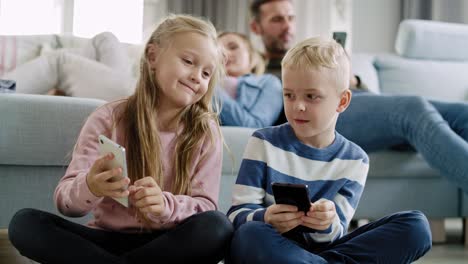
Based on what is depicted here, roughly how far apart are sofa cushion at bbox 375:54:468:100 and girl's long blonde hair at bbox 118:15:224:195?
71.2 inches

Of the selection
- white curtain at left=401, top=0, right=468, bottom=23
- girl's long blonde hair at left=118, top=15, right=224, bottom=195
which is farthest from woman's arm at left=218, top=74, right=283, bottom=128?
white curtain at left=401, top=0, right=468, bottom=23

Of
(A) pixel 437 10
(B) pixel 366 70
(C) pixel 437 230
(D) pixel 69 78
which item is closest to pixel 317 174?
(D) pixel 69 78

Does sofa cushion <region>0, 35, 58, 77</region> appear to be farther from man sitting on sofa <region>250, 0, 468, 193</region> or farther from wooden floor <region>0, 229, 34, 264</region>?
man sitting on sofa <region>250, 0, 468, 193</region>

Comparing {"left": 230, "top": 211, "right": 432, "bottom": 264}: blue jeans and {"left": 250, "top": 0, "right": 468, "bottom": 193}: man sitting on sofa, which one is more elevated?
{"left": 250, "top": 0, "right": 468, "bottom": 193}: man sitting on sofa

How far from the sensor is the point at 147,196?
1.32m

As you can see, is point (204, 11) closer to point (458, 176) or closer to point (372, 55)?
point (372, 55)

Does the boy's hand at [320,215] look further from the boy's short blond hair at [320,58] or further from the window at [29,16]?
the window at [29,16]

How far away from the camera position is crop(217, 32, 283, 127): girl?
238cm

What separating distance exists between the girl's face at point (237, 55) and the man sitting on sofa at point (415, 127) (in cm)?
26

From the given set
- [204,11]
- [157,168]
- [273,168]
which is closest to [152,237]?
[157,168]

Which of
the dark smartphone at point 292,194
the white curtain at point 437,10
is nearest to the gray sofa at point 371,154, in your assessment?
the dark smartphone at point 292,194

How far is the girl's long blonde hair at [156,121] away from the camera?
1519 millimetres

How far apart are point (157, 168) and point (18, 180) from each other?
1.79ft

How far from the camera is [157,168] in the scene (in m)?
1.52
